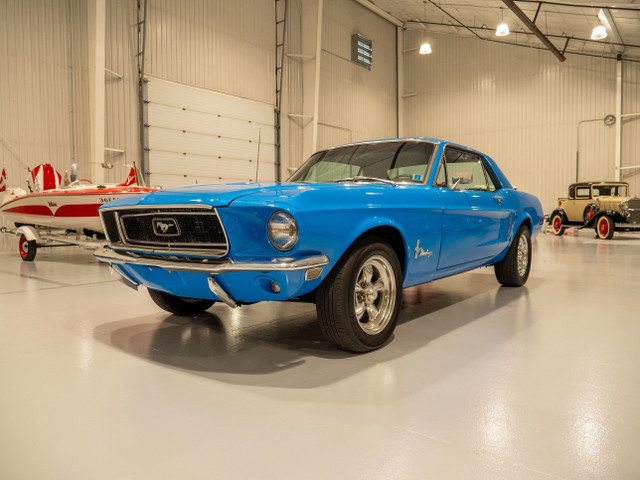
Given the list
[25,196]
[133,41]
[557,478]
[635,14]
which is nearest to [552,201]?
[635,14]

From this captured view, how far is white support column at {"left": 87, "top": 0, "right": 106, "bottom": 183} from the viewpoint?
10.1m

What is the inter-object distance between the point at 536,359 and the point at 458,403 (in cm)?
80

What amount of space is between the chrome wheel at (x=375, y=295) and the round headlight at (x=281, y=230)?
549mm

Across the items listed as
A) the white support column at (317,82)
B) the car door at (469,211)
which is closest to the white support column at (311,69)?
the white support column at (317,82)

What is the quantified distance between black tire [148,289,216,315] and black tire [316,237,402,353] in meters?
1.23

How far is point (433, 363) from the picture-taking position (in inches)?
95.2

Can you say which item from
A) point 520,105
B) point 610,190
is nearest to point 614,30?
point 520,105

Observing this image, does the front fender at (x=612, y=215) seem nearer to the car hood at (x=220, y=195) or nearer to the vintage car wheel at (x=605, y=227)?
the vintage car wheel at (x=605, y=227)

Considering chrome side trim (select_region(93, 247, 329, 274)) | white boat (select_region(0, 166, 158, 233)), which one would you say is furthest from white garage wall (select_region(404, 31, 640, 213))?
chrome side trim (select_region(93, 247, 329, 274))

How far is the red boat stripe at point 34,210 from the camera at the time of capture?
289 inches

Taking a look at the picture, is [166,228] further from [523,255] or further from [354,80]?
[354,80]

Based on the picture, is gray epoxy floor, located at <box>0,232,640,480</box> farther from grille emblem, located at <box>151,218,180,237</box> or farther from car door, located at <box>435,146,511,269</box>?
grille emblem, located at <box>151,218,180,237</box>

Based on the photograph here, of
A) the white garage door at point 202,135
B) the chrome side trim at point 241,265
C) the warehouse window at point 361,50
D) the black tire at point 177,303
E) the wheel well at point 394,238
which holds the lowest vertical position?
the black tire at point 177,303

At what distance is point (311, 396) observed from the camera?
2.01m
